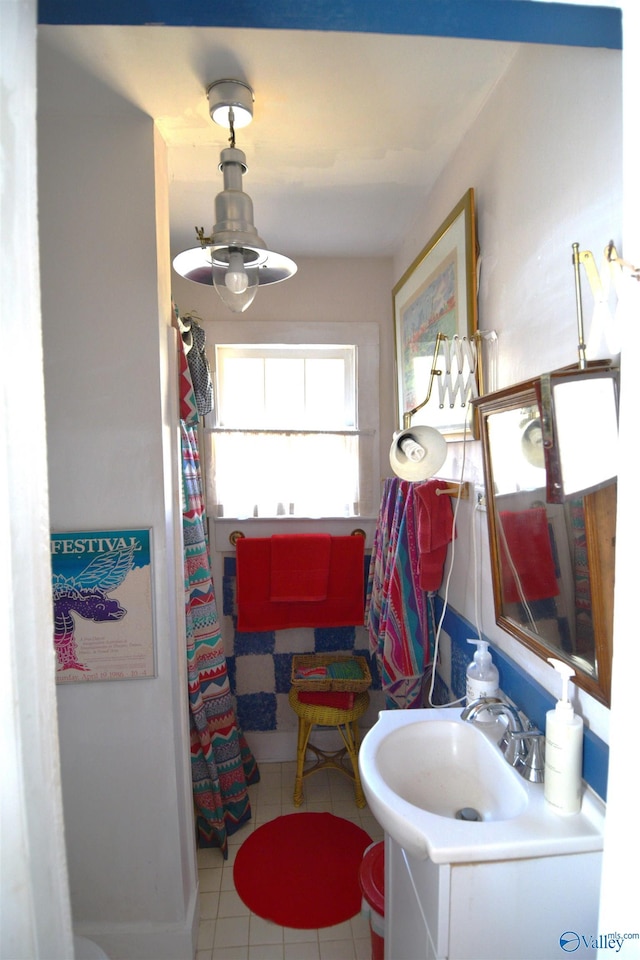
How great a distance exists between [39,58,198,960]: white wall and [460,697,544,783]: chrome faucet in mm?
967

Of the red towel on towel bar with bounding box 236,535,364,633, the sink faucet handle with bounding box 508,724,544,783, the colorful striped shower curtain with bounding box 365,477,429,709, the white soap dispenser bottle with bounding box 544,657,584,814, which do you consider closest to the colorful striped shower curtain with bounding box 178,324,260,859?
the red towel on towel bar with bounding box 236,535,364,633

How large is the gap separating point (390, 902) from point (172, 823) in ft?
2.34

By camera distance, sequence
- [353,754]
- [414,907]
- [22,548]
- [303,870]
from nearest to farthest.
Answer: [22,548] < [414,907] < [303,870] < [353,754]

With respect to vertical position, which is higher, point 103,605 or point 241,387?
point 241,387

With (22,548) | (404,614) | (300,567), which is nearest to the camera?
(22,548)

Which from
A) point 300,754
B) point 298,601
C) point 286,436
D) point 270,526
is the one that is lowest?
point 300,754

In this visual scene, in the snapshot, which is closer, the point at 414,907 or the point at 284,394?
the point at 414,907

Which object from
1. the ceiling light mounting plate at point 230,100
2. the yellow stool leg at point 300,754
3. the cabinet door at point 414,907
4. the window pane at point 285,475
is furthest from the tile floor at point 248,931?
the ceiling light mounting plate at point 230,100

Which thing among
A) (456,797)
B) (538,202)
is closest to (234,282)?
(538,202)

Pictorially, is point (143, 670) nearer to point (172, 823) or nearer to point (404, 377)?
point (172, 823)

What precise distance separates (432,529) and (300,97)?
1315 mm

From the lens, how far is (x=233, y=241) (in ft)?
4.54

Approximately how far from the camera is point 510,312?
4.35 ft

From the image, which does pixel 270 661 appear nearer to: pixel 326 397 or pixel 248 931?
pixel 248 931
